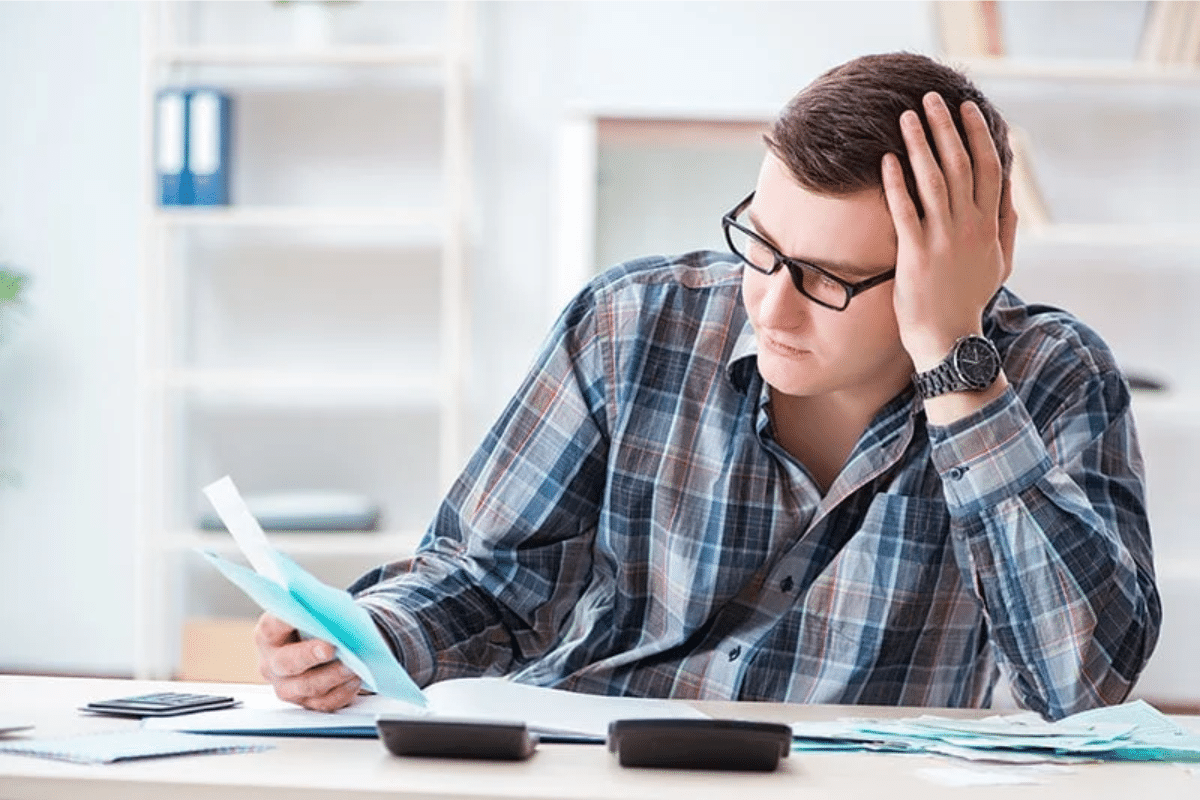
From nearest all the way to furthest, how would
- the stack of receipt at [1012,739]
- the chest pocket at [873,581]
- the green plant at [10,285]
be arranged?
the stack of receipt at [1012,739], the chest pocket at [873,581], the green plant at [10,285]

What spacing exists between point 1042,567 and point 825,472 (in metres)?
0.23

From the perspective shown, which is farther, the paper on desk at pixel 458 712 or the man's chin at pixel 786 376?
the man's chin at pixel 786 376

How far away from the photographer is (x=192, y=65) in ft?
13.2

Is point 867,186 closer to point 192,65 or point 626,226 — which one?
point 626,226

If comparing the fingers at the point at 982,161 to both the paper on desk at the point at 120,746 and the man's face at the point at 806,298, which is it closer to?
the man's face at the point at 806,298

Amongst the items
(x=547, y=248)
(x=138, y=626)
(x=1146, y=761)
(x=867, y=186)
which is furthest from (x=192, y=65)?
(x=1146, y=761)

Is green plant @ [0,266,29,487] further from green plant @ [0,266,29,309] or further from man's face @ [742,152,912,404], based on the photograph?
man's face @ [742,152,912,404]

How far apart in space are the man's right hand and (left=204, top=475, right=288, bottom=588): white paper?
0.08 meters

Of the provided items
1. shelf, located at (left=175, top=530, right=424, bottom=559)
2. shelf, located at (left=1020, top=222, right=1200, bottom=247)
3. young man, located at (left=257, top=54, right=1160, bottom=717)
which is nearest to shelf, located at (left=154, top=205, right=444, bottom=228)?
shelf, located at (left=175, top=530, right=424, bottom=559)

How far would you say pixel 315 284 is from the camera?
403 centimetres

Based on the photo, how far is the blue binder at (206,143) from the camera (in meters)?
3.82

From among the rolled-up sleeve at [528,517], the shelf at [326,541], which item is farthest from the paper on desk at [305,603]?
the shelf at [326,541]

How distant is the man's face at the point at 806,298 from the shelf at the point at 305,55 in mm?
2566

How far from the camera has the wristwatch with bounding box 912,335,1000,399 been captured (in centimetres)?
130
